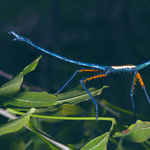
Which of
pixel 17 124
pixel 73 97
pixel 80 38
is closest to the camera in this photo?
pixel 17 124

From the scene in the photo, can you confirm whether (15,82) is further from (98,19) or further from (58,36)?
(98,19)

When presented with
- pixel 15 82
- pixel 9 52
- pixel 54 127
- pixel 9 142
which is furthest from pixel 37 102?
pixel 9 52

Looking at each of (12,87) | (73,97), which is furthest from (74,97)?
(12,87)

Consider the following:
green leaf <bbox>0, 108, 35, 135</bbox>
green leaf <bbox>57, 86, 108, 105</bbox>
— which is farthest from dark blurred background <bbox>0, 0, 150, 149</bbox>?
green leaf <bbox>0, 108, 35, 135</bbox>

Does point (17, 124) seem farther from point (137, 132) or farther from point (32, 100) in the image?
point (137, 132)

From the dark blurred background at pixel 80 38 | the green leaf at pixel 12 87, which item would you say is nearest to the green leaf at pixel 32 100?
the green leaf at pixel 12 87

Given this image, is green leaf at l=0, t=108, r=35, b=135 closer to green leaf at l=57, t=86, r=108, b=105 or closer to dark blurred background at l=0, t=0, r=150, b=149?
green leaf at l=57, t=86, r=108, b=105

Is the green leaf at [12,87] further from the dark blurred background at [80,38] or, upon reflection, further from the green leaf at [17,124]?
the dark blurred background at [80,38]
